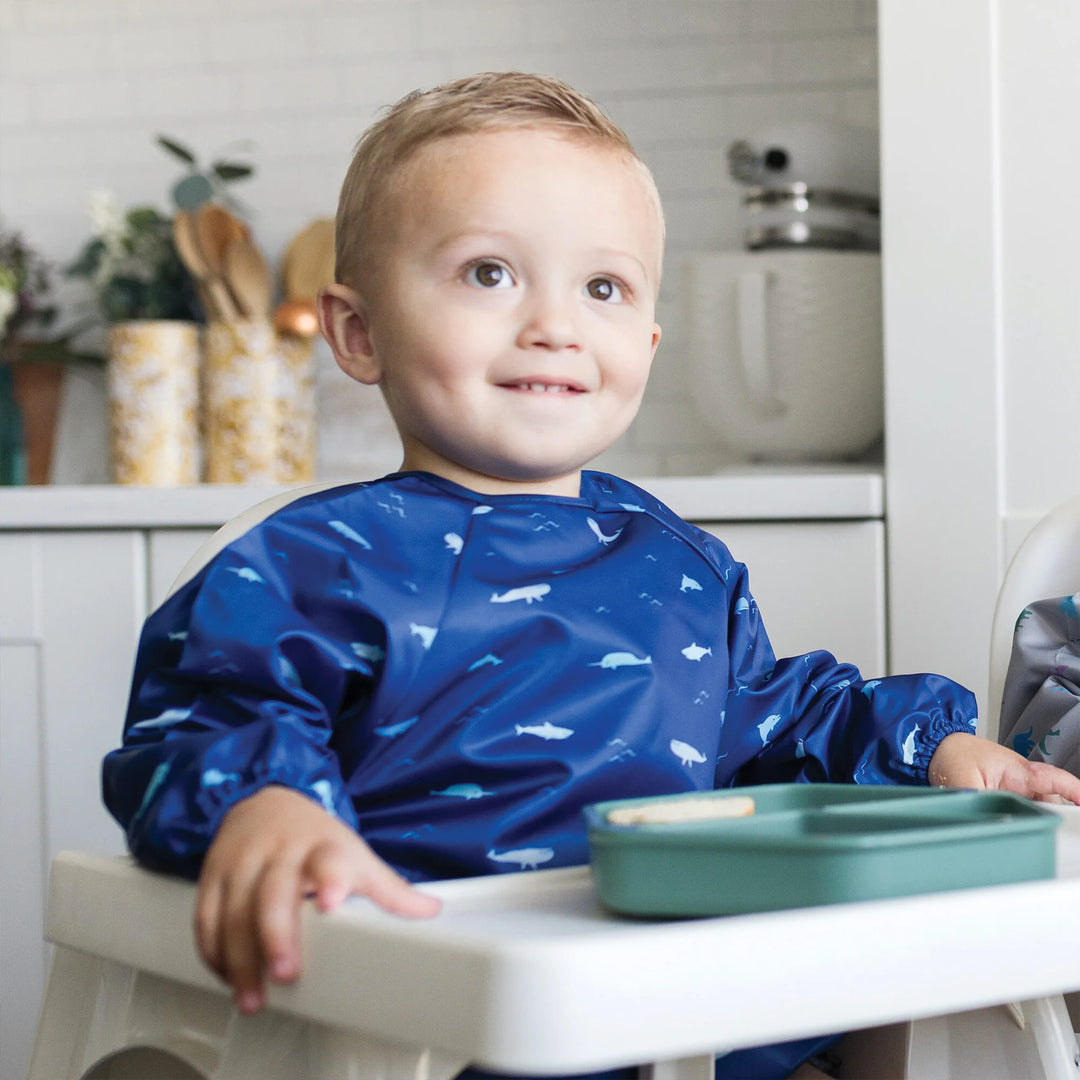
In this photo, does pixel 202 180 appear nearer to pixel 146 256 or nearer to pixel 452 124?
pixel 146 256

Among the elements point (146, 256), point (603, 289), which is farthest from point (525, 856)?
point (146, 256)

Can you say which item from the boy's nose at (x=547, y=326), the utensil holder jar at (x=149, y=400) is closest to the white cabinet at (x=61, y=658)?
the utensil holder jar at (x=149, y=400)

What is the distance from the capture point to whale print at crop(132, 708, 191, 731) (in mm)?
738

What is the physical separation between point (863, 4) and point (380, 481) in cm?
151

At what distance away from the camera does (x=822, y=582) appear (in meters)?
1.65

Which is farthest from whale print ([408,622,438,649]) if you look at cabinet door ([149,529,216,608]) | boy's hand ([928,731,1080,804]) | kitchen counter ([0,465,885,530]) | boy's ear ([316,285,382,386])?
cabinet door ([149,529,216,608])

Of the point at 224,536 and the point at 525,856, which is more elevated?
the point at 224,536

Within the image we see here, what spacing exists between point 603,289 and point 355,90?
1.51m

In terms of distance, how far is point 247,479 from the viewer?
2078mm

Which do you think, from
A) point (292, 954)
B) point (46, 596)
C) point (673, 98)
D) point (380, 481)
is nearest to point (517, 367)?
point (380, 481)

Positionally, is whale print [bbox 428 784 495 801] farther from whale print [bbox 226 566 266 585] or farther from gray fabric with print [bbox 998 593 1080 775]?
gray fabric with print [bbox 998 593 1080 775]

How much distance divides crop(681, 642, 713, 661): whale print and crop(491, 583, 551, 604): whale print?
99mm

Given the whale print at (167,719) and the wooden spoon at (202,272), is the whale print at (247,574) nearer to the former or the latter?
the whale print at (167,719)

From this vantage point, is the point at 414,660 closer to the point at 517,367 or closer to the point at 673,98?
the point at 517,367
